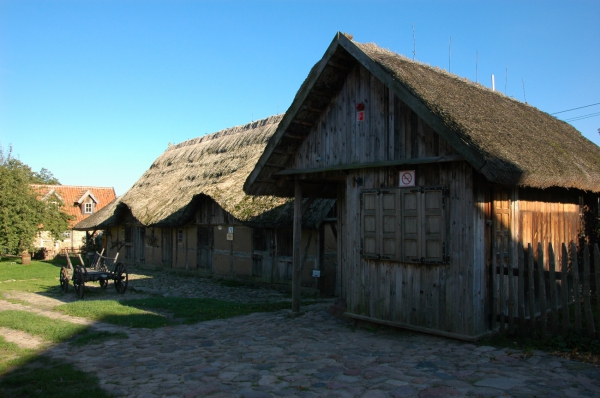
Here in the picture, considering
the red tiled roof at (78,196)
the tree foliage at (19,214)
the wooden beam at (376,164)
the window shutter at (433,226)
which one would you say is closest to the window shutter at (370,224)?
the wooden beam at (376,164)

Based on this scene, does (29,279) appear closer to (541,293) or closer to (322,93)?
(322,93)

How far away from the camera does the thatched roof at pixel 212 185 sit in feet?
52.3

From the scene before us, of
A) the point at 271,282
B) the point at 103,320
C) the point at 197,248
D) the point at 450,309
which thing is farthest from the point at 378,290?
the point at 197,248

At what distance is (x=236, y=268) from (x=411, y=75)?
11938 millimetres

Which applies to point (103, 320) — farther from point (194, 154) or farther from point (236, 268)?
point (194, 154)

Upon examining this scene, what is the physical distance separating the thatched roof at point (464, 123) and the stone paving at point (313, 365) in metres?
2.45

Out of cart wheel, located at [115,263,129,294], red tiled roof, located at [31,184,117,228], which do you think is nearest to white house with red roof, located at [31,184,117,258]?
red tiled roof, located at [31,184,117,228]

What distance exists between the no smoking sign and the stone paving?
7.88 feet

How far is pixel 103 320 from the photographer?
1029cm

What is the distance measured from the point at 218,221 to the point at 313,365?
13.4m

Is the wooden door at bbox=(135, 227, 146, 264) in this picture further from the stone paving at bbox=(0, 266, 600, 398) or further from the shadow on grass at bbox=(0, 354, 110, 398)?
A: the shadow on grass at bbox=(0, 354, 110, 398)

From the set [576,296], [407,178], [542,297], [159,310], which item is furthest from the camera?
[159,310]

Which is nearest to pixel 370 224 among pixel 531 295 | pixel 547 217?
pixel 531 295

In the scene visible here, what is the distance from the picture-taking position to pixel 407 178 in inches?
318
